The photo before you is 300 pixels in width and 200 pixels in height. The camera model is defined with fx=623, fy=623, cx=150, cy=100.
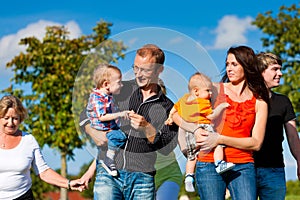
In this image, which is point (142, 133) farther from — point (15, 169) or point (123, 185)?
point (15, 169)

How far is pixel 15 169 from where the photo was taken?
17.4 feet

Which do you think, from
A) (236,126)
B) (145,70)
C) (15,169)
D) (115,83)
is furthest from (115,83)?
(15,169)

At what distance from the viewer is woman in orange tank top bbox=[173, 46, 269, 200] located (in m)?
4.73

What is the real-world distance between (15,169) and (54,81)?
1445 cm

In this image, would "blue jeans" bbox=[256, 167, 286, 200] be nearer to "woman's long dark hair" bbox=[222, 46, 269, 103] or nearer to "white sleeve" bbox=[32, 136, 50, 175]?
"woman's long dark hair" bbox=[222, 46, 269, 103]

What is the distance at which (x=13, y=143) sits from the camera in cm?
543

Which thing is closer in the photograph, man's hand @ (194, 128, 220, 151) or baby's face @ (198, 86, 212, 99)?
baby's face @ (198, 86, 212, 99)

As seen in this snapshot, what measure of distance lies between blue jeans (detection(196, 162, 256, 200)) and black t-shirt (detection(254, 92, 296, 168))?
684 mm

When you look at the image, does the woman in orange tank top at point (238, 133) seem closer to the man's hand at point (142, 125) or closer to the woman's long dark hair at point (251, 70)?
the woman's long dark hair at point (251, 70)

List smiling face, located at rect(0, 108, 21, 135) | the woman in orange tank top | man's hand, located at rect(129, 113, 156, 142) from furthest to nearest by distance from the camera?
smiling face, located at rect(0, 108, 21, 135) → the woman in orange tank top → man's hand, located at rect(129, 113, 156, 142)

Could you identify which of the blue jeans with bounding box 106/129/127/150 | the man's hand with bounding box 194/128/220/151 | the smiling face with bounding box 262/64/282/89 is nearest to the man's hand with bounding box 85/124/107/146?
the blue jeans with bounding box 106/129/127/150

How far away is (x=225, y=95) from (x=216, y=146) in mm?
391

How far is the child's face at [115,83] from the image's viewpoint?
423 cm

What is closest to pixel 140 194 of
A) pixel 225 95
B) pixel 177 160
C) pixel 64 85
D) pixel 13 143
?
pixel 177 160
